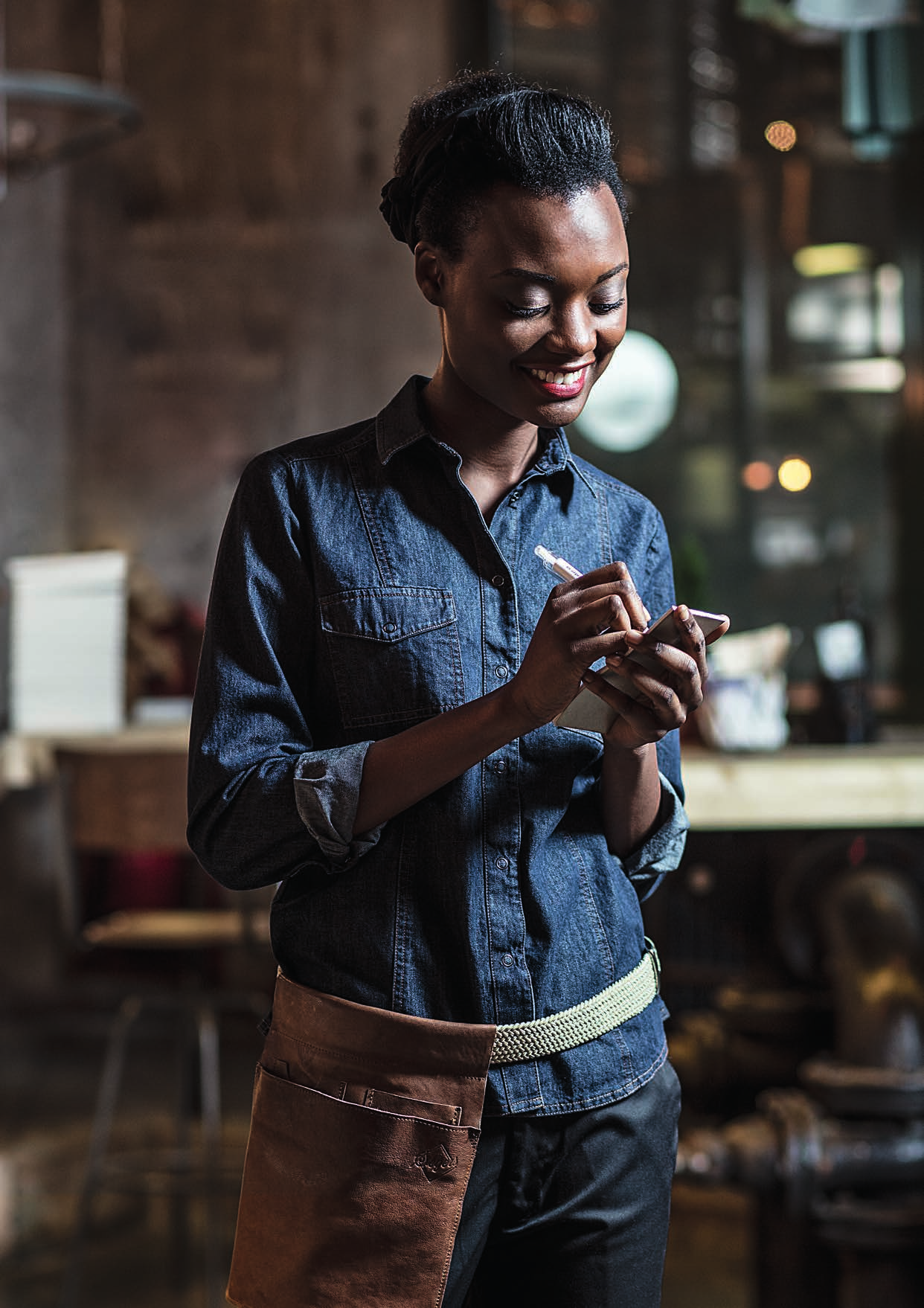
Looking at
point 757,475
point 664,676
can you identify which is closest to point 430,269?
point 664,676

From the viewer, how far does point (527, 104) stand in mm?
927

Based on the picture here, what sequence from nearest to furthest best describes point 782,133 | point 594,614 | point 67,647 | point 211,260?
1. point 594,614
2. point 67,647
3. point 782,133
4. point 211,260

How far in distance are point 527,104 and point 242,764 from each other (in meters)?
0.47

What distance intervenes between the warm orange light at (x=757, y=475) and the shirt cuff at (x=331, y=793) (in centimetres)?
260

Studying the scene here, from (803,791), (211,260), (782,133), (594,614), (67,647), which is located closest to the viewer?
(594,614)

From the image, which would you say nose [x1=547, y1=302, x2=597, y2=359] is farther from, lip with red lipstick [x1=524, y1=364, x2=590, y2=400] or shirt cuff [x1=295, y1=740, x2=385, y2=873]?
shirt cuff [x1=295, y1=740, x2=385, y2=873]

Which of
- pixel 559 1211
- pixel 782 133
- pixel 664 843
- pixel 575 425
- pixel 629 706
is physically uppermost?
pixel 782 133

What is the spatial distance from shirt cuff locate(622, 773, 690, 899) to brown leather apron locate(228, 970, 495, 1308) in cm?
19

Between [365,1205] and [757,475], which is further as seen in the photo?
[757,475]

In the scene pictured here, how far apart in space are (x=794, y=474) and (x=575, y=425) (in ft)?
1.74

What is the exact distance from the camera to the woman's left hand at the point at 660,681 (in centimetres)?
88

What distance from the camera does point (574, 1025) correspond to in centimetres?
97

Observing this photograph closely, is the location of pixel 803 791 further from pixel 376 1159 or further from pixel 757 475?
pixel 376 1159

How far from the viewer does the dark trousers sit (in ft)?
3.13
